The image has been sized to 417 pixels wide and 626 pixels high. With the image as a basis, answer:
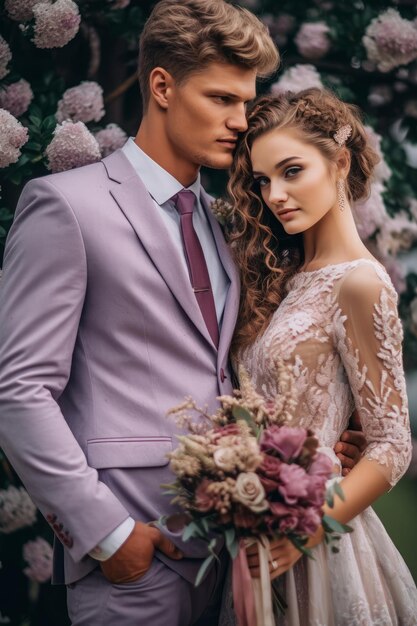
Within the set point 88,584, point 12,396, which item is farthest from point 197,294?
point 88,584

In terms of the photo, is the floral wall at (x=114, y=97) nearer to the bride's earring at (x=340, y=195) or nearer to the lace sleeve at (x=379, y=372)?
the bride's earring at (x=340, y=195)

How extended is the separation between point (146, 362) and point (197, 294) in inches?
13.6

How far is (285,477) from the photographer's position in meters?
2.35

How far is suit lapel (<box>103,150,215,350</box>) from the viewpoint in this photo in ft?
9.42

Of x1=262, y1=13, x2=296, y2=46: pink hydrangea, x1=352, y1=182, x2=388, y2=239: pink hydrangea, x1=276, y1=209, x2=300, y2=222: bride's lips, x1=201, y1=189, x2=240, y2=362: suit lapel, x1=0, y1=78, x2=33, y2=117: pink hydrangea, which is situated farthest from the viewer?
x1=262, y1=13, x2=296, y2=46: pink hydrangea

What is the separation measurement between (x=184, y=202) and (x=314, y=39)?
167 centimetres

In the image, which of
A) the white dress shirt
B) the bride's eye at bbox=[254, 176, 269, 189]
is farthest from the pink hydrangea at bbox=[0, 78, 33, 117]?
the bride's eye at bbox=[254, 176, 269, 189]

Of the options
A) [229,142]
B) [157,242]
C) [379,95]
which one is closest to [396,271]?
[379,95]

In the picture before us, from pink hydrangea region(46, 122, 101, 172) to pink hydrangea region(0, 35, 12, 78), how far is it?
30 centimetres

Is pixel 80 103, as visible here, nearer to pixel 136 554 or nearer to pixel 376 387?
pixel 376 387

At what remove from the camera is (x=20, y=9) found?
3.44m

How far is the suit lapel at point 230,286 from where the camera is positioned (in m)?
3.00

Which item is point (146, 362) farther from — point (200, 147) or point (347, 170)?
point (347, 170)

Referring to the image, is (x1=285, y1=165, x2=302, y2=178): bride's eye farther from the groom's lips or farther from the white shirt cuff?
the white shirt cuff
